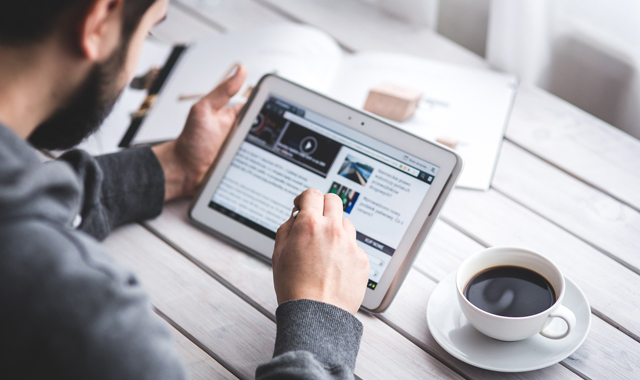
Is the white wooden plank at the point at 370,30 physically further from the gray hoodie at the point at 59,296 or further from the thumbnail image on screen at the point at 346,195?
the gray hoodie at the point at 59,296

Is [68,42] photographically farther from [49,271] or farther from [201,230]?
[201,230]

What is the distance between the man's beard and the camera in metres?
0.51

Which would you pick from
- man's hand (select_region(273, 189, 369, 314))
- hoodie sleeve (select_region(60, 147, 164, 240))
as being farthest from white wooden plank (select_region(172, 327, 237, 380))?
hoodie sleeve (select_region(60, 147, 164, 240))

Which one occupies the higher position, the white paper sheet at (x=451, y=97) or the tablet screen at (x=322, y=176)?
the white paper sheet at (x=451, y=97)

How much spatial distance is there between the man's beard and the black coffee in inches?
17.7

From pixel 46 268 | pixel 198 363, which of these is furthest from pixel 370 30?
pixel 46 268

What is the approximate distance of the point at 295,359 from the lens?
1.69 ft

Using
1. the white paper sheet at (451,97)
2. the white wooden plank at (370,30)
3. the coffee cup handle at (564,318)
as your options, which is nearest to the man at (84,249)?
the coffee cup handle at (564,318)

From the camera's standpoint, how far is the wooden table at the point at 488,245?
0.63 metres

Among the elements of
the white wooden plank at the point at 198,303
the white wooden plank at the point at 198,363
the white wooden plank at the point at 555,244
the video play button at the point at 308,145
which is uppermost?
the white wooden plank at the point at 555,244

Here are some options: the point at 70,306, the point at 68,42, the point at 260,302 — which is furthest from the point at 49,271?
the point at 260,302

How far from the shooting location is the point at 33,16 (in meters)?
0.44

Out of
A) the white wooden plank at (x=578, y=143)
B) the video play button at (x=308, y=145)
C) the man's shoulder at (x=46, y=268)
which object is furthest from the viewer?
the white wooden plank at (x=578, y=143)

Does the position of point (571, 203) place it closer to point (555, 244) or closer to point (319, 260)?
point (555, 244)
